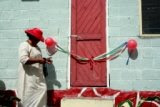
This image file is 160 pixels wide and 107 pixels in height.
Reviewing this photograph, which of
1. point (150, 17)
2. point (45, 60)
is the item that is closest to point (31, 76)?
point (45, 60)

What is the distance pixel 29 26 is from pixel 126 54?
1996mm

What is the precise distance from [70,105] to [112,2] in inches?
91.0

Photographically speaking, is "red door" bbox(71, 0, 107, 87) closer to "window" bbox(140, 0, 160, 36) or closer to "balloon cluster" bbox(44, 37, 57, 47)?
"balloon cluster" bbox(44, 37, 57, 47)

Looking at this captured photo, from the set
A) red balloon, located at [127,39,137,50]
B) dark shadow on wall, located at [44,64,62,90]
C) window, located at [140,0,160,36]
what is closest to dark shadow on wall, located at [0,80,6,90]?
dark shadow on wall, located at [44,64,62,90]

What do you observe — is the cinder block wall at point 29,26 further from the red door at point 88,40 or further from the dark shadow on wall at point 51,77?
the red door at point 88,40

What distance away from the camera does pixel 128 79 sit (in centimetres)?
678

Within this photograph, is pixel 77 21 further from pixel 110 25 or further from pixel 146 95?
pixel 146 95

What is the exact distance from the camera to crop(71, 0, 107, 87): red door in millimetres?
6957

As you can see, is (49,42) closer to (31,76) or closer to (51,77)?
(51,77)

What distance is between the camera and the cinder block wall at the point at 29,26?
6.99 m

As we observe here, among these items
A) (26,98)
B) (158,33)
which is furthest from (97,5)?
(26,98)

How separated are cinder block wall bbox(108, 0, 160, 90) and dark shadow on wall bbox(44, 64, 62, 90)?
1.07 m

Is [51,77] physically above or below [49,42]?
below

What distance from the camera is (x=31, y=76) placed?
6.20m
